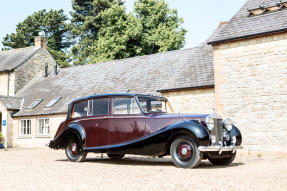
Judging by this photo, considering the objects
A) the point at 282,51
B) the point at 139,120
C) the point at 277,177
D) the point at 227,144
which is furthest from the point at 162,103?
the point at 282,51

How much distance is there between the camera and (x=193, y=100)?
1672 cm

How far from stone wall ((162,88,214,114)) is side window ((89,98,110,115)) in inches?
289

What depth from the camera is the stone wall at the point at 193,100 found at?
16.4m

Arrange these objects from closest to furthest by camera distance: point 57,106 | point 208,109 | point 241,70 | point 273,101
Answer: point 273,101 → point 241,70 → point 208,109 → point 57,106

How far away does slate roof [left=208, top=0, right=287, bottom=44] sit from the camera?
1367 cm

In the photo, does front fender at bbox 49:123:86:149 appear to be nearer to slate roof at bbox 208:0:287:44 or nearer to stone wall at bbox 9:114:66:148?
slate roof at bbox 208:0:287:44

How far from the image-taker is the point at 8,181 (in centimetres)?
A: 669

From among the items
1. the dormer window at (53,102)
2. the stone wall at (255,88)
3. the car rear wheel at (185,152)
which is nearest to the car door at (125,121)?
the car rear wheel at (185,152)

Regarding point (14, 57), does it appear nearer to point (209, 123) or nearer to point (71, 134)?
point (71, 134)

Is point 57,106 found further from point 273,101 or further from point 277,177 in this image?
point 277,177

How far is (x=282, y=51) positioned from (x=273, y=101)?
Result: 1.91 meters

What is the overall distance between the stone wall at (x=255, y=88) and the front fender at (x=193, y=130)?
6034 mm

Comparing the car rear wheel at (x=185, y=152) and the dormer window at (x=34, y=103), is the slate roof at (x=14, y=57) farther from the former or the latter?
the car rear wheel at (x=185, y=152)

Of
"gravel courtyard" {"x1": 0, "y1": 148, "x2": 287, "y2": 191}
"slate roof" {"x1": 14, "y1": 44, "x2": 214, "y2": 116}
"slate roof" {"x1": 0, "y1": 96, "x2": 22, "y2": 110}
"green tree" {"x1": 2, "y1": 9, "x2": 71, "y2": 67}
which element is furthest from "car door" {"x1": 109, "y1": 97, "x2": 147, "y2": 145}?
"green tree" {"x1": 2, "y1": 9, "x2": 71, "y2": 67}
